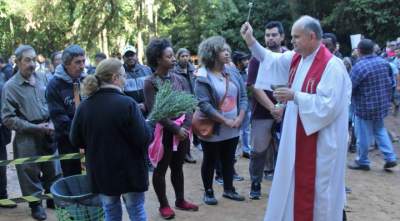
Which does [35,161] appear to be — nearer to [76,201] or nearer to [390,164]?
[76,201]

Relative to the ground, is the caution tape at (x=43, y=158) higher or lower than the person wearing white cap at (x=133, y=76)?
lower

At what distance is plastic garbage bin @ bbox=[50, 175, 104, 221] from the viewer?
4172 mm

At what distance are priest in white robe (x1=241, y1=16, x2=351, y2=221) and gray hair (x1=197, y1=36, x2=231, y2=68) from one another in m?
1.39

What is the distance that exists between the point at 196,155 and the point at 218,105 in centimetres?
368

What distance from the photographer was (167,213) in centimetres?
555

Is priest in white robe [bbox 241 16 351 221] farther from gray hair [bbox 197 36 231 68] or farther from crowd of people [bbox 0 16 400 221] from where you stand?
gray hair [bbox 197 36 231 68]

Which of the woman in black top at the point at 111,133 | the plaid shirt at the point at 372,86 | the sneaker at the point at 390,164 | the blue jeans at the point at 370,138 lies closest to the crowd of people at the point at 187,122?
the woman in black top at the point at 111,133

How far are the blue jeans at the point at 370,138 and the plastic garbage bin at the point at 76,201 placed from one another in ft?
17.0

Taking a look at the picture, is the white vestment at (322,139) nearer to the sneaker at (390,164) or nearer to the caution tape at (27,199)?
the caution tape at (27,199)

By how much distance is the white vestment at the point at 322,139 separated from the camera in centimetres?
436

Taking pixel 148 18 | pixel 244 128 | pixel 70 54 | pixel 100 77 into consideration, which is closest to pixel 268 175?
pixel 244 128

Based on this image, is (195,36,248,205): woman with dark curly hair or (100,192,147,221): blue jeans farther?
(195,36,248,205): woman with dark curly hair

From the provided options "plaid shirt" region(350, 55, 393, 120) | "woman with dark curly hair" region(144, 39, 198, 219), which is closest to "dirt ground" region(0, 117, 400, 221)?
"woman with dark curly hair" region(144, 39, 198, 219)

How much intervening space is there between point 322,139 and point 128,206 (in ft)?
6.08
